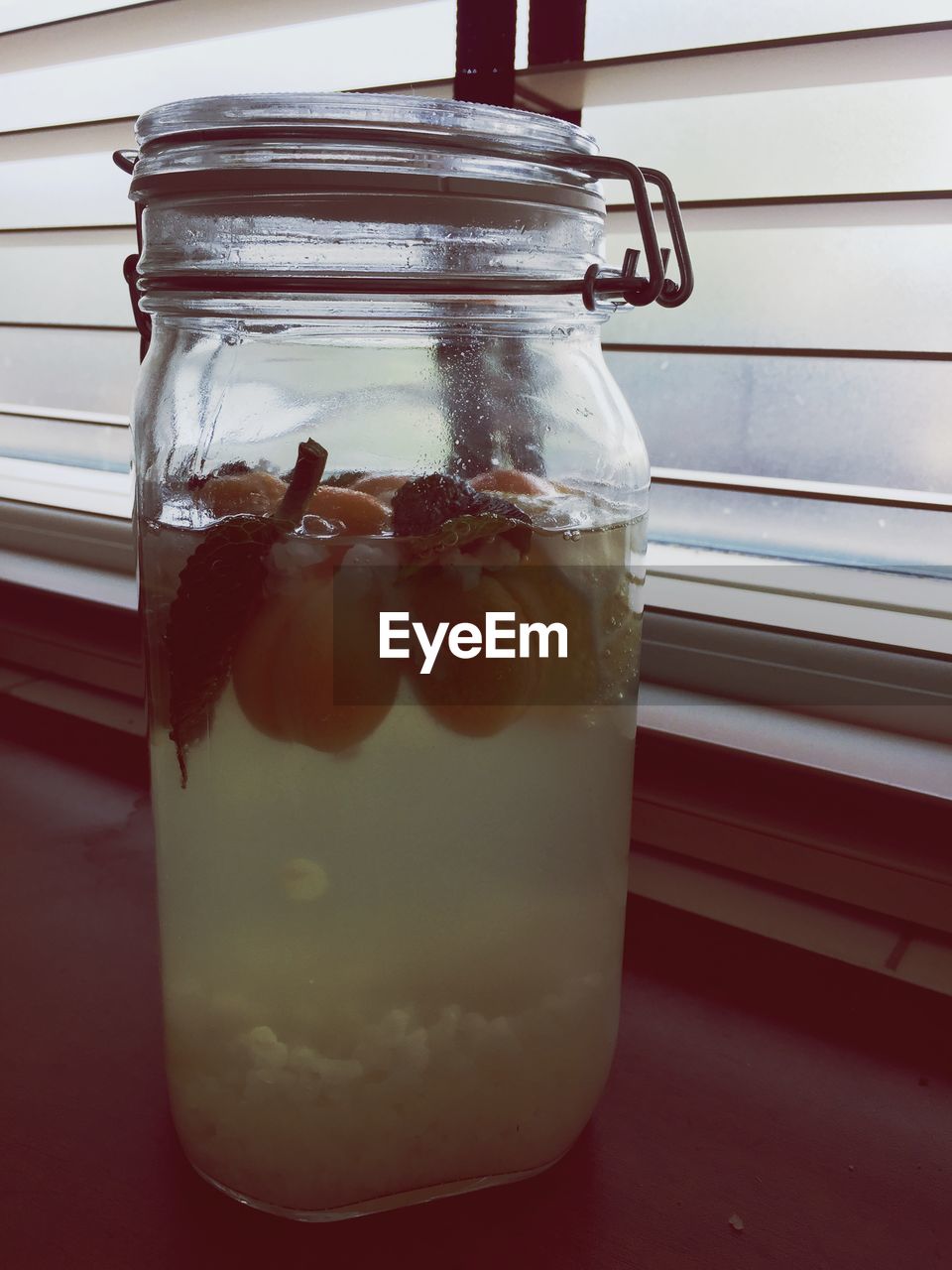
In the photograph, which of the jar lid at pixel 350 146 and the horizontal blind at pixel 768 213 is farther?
the horizontal blind at pixel 768 213

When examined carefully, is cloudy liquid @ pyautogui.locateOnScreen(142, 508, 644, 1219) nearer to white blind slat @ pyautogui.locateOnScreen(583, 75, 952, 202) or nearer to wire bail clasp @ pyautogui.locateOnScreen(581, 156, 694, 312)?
wire bail clasp @ pyautogui.locateOnScreen(581, 156, 694, 312)

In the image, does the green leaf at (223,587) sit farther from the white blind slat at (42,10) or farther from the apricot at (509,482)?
the white blind slat at (42,10)

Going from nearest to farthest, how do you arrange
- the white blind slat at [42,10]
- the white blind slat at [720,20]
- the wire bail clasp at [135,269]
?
the wire bail clasp at [135,269], the white blind slat at [720,20], the white blind slat at [42,10]

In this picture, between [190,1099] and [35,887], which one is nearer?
[190,1099]

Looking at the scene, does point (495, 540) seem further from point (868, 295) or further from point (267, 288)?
point (868, 295)

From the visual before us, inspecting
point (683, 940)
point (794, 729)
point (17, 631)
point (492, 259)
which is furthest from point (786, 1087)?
point (17, 631)

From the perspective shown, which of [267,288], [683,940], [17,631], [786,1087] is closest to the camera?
[267,288]

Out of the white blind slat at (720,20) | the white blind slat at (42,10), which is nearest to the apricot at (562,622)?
the white blind slat at (720,20)
